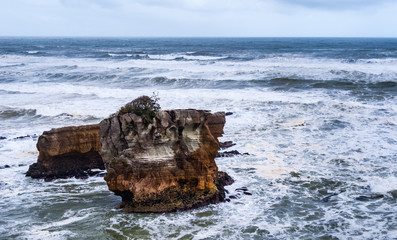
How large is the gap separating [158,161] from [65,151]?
4478 mm

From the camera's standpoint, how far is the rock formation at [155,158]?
10414 mm

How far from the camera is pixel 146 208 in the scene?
1041cm

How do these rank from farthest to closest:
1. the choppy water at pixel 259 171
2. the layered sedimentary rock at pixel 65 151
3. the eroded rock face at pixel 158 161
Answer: the layered sedimentary rock at pixel 65 151, the eroded rock face at pixel 158 161, the choppy water at pixel 259 171

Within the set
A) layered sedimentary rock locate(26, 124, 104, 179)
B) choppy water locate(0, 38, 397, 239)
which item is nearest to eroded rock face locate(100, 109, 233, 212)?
choppy water locate(0, 38, 397, 239)

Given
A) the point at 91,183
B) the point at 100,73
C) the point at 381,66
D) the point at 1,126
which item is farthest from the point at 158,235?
the point at 381,66

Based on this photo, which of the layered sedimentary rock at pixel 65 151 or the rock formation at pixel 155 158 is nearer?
the rock formation at pixel 155 158

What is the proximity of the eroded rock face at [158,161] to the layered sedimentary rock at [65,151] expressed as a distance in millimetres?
3186

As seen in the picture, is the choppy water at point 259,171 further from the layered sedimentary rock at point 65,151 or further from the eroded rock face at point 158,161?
the layered sedimentary rock at point 65,151

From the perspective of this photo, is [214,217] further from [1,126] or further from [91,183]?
[1,126]

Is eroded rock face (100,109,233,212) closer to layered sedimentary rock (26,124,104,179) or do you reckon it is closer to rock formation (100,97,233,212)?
rock formation (100,97,233,212)

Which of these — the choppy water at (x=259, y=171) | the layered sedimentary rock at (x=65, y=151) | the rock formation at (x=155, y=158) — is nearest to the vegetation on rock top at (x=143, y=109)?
the rock formation at (x=155, y=158)

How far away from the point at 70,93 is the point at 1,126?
11.0 meters

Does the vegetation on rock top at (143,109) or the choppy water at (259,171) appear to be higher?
the vegetation on rock top at (143,109)

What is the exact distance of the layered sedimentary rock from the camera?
43.6ft
